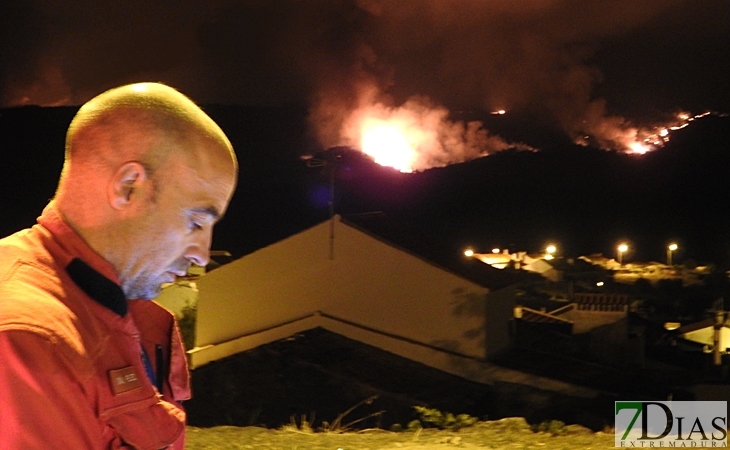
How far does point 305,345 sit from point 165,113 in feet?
64.3

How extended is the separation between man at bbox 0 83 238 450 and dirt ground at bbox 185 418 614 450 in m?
5.39

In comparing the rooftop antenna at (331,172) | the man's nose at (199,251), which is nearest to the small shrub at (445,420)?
the man's nose at (199,251)

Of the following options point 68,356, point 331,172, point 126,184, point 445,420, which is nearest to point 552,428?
point 445,420

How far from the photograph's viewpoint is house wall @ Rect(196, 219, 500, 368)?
20297mm

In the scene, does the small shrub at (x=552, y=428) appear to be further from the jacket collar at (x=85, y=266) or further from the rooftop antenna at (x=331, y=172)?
the rooftop antenna at (x=331, y=172)

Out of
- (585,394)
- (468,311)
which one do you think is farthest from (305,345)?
(585,394)

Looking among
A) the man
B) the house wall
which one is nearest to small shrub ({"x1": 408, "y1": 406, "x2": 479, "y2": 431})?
the man

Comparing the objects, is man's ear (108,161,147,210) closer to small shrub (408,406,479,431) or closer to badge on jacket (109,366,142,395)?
badge on jacket (109,366,142,395)

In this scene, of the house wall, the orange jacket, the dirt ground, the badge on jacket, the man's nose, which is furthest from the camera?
the house wall

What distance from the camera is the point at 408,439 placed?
7012 mm

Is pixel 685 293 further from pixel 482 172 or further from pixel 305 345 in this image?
pixel 482 172

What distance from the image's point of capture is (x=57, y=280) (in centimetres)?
122

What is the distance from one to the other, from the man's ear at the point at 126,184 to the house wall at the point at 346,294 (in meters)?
19.2

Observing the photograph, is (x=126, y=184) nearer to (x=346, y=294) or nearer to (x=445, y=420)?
(x=445, y=420)
